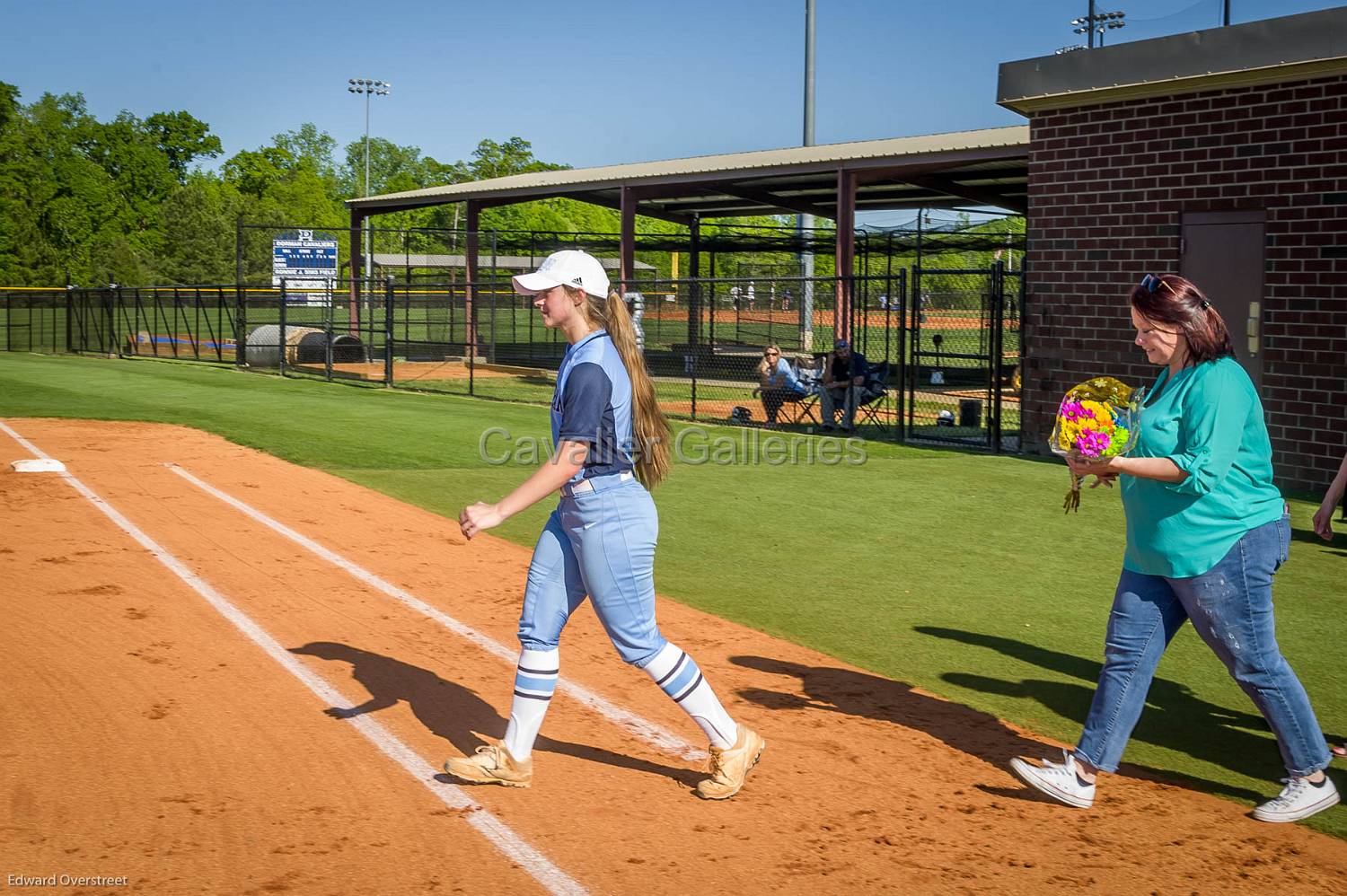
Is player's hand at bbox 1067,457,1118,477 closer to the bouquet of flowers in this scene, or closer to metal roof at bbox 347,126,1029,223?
the bouquet of flowers

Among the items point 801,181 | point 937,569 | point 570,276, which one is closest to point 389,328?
point 801,181

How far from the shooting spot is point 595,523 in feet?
15.1

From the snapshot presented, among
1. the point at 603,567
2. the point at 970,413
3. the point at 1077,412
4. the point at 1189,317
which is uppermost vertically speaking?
the point at 1189,317

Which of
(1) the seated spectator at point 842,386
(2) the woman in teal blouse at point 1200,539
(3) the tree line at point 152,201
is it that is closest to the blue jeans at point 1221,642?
(2) the woman in teal blouse at point 1200,539

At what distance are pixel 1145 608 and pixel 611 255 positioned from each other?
5265 centimetres

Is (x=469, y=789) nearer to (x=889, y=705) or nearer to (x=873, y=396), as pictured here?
(x=889, y=705)

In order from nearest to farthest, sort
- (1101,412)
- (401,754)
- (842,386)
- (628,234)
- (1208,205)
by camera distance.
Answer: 1. (1101,412)
2. (401,754)
3. (1208,205)
4. (842,386)
5. (628,234)

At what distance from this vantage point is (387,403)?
74.8 ft

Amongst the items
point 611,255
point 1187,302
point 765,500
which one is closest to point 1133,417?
point 1187,302

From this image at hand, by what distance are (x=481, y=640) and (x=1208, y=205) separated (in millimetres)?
11163

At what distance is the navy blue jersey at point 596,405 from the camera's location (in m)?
4.53

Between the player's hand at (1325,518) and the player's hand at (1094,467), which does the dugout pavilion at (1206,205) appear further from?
the player's hand at (1094,467)

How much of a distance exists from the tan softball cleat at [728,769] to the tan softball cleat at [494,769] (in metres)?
0.71

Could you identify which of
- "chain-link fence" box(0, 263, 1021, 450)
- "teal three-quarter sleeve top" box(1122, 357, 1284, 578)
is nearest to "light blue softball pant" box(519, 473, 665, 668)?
"teal three-quarter sleeve top" box(1122, 357, 1284, 578)
